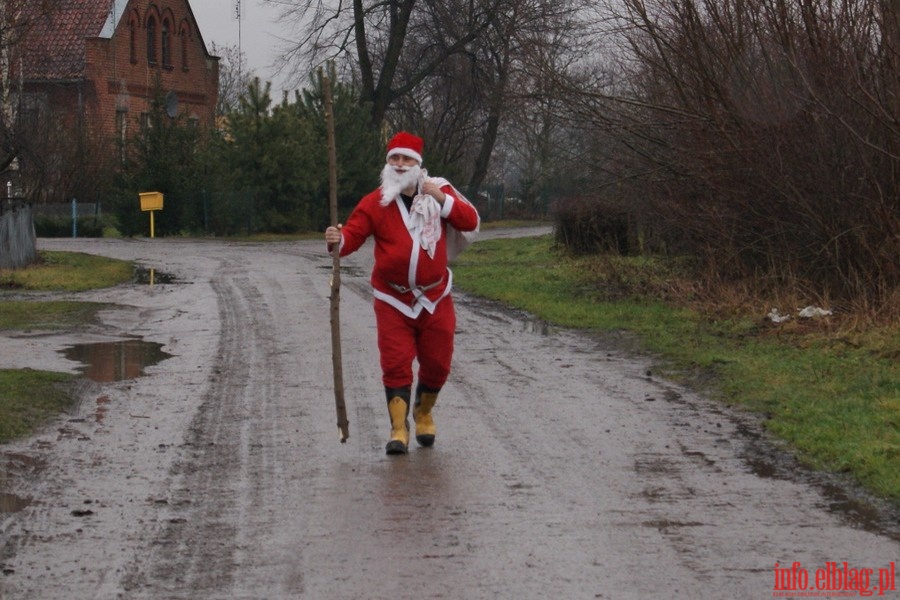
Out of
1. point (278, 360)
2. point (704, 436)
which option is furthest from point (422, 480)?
point (278, 360)

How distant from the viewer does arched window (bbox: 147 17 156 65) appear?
5378 cm

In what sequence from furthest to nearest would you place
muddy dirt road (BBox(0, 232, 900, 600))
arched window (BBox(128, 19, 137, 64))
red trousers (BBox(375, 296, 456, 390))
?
arched window (BBox(128, 19, 137, 64)) → red trousers (BBox(375, 296, 456, 390)) → muddy dirt road (BBox(0, 232, 900, 600))

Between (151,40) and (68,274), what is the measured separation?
33.6 metres

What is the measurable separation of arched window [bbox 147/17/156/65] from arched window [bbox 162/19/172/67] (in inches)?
31.7

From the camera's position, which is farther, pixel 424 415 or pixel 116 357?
pixel 116 357

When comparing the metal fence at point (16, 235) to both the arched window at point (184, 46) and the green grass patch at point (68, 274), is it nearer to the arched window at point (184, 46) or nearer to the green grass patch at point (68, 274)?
the green grass patch at point (68, 274)

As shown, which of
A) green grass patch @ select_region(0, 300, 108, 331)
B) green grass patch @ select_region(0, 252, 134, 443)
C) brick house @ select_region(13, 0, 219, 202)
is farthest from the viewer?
brick house @ select_region(13, 0, 219, 202)

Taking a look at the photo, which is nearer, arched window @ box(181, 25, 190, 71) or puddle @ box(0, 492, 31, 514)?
puddle @ box(0, 492, 31, 514)

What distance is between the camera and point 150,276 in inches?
909

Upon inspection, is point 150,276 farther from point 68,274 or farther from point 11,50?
point 11,50

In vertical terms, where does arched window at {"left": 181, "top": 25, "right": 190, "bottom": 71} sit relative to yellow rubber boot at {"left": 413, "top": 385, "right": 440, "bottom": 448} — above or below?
above

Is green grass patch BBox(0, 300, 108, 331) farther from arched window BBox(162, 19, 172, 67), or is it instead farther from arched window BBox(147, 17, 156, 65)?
arched window BBox(162, 19, 172, 67)

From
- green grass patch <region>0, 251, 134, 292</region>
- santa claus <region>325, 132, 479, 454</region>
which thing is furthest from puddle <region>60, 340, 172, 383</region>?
green grass patch <region>0, 251, 134, 292</region>

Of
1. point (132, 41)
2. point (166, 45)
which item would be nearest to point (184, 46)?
point (166, 45)
